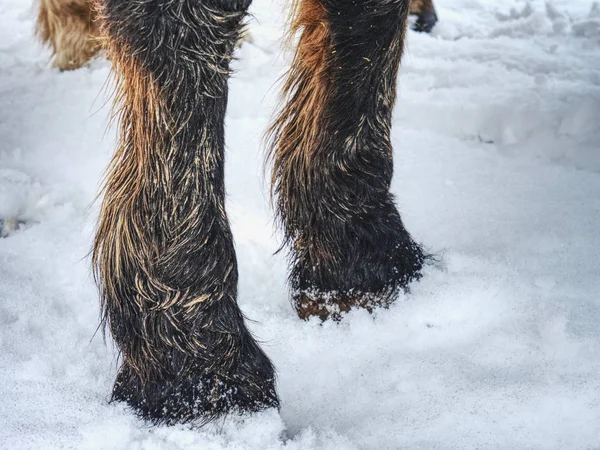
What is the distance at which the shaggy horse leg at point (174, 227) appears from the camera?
1.34 meters

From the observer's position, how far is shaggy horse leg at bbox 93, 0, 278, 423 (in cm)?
134

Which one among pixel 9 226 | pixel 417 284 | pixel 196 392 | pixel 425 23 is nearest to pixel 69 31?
pixel 9 226

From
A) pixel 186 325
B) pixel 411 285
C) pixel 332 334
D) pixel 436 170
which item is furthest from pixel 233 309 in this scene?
pixel 436 170

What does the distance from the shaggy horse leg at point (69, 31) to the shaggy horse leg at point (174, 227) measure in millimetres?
1747

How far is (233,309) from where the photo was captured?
1.58 m

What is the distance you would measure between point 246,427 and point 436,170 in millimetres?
1207

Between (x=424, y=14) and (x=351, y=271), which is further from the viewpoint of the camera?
(x=424, y=14)

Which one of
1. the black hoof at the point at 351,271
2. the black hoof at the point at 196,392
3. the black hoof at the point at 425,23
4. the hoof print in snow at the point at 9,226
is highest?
the black hoof at the point at 425,23

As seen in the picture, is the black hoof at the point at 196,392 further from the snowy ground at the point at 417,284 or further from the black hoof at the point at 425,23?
the black hoof at the point at 425,23

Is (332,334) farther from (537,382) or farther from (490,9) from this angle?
(490,9)

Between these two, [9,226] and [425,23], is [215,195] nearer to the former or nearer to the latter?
[9,226]

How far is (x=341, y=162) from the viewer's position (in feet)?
5.99

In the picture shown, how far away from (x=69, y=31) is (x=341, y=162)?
169 centimetres

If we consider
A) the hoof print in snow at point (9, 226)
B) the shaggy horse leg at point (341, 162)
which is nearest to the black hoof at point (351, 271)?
the shaggy horse leg at point (341, 162)
